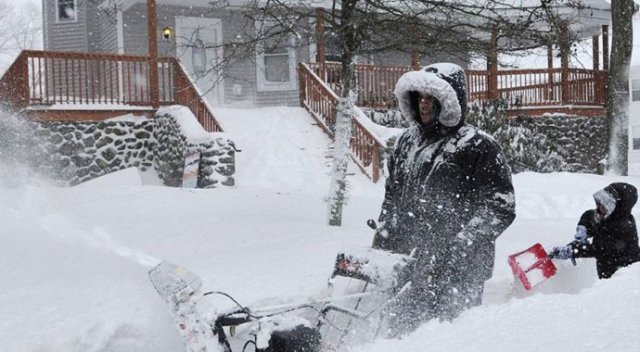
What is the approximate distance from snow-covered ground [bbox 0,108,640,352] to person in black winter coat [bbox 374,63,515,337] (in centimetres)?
38

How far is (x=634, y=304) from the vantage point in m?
2.68

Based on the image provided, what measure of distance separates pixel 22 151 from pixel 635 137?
26.4m

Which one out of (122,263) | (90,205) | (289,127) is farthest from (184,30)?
(122,263)

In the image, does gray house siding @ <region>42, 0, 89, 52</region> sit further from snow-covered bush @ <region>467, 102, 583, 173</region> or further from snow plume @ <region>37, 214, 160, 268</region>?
snow plume @ <region>37, 214, 160, 268</region>

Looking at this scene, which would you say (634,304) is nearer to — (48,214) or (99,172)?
(48,214)

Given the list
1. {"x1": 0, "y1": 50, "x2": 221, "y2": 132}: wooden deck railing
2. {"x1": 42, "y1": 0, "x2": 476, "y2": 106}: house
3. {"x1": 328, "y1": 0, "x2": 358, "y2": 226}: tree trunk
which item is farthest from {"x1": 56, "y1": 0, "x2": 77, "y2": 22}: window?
{"x1": 328, "y1": 0, "x2": 358, "y2": 226}: tree trunk

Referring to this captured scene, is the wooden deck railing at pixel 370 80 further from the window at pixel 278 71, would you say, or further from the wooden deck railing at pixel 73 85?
the wooden deck railing at pixel 73 85

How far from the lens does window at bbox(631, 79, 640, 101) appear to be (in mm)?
30359

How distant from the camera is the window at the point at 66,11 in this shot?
65.6ft

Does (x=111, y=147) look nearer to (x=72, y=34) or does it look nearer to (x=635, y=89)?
(x=72, y=34)

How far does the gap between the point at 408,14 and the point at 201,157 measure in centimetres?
515

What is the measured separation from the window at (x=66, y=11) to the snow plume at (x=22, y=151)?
719 centimetres

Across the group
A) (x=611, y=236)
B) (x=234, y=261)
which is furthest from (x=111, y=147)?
(x=611, y=236)

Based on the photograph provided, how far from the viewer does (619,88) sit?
1720cm
